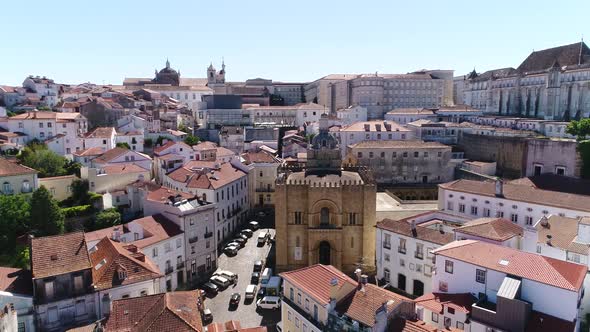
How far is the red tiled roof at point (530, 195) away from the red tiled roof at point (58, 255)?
3588cm

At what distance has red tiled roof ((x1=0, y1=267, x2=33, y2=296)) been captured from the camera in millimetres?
27531

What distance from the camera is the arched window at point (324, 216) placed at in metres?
42.2

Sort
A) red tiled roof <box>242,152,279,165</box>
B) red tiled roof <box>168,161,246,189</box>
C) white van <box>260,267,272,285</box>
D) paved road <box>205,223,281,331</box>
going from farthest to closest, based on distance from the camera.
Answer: red tiled roof <box>242,152,279,165</box> < red tiled roof <box>168,161,246,189</box> < white van <box>260,267,272,285</box> < paved road <box>205,223,281,331</box>

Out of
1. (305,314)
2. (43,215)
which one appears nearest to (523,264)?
(305,314)

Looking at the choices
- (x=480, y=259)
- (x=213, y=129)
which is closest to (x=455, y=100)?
(x=213, y=129)

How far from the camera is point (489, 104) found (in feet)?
333

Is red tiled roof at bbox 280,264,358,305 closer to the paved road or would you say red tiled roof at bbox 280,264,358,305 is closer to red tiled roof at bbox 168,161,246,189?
the paved road

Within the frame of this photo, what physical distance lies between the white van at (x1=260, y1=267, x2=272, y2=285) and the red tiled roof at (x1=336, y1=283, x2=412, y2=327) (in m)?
14.9

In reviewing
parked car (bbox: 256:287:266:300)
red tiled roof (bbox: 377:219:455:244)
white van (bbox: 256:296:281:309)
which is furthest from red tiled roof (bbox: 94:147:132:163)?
red tiled roof (bbox: 377:219:455:244)

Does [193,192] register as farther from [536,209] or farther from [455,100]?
[455,100]

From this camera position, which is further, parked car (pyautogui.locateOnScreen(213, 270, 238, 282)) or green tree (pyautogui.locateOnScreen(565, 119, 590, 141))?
green tree (pyautogui.locateOnScreen(565, 119, 590, 141))

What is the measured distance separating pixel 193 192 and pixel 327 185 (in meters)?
16.1

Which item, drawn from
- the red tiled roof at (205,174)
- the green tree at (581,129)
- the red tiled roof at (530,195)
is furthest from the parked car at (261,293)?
the green tree at (581,129)

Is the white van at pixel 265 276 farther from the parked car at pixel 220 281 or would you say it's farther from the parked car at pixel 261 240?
the parked car at pixel 261 240
